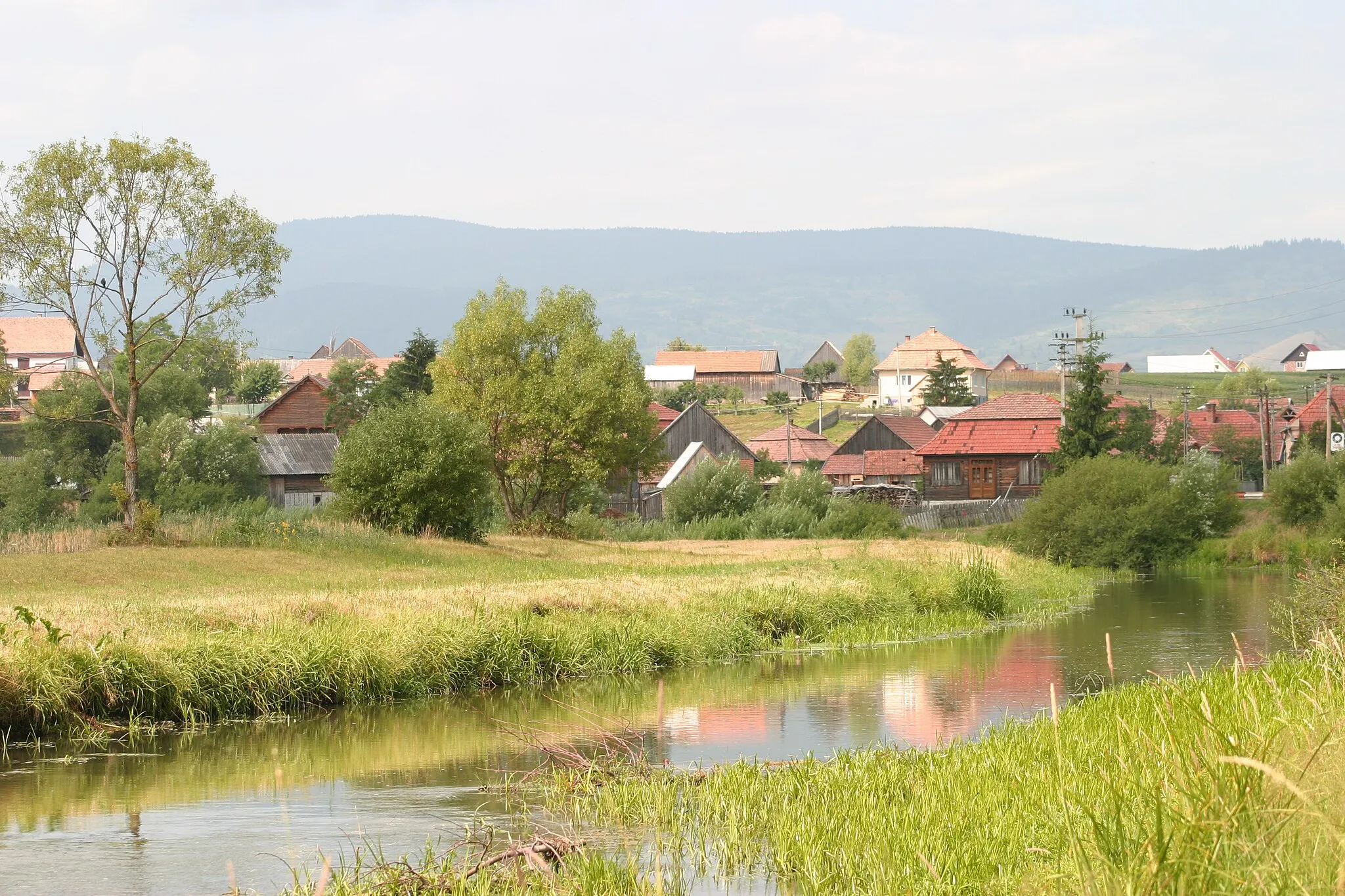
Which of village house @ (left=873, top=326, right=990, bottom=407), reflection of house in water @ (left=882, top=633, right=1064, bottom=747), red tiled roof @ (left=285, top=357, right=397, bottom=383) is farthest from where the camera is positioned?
red tiled roof @ (left=285, top=357, right=397, bottom=383)

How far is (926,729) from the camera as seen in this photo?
15977 millimetres

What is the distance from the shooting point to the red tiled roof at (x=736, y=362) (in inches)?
6024

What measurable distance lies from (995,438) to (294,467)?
3840cm

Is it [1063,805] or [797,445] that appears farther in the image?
[797,445]

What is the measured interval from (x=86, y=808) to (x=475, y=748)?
4.34 metres

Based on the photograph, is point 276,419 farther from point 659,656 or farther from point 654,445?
point 659,656

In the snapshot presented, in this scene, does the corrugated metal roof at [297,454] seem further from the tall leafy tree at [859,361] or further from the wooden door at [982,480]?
the tall leafy tree at [859,361]

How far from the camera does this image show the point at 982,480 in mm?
79812

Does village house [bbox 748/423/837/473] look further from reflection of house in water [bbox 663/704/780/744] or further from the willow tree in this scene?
reflection of house in water [bbox 663/704/780/744]

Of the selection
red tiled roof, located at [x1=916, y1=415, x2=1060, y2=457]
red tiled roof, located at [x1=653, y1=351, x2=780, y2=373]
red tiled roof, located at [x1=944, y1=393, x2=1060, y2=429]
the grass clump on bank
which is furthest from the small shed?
red tiled roof, located at [x1=653, y1=351, x2=780, y2=373]

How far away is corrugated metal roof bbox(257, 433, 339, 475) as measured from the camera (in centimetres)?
7075

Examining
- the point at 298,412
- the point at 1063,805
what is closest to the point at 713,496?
the point at 298,412

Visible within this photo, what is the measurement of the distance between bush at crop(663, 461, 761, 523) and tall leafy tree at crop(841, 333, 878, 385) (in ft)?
345

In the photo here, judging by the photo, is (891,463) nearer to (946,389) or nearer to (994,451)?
(994,451)
